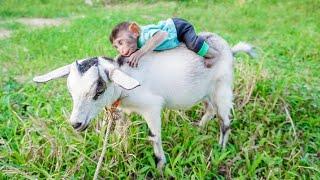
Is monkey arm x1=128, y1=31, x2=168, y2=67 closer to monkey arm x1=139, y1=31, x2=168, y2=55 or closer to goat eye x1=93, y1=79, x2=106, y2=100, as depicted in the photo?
monkey arm x1=139, y1=31, x2=168, y2=55

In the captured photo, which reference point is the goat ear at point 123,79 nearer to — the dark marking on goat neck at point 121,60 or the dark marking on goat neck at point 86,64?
the dark marking on goat neck at point 86,64

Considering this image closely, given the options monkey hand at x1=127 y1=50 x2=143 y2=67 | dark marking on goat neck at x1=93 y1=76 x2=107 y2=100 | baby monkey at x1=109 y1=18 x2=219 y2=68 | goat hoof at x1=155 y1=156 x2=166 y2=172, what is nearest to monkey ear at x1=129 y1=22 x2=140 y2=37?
baby monkey at x1=109 y1=18 x2=219 y2=68

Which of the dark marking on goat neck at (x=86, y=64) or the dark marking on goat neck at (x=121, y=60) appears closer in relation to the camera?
the dark marking on goat neck at (x=86, y=64)

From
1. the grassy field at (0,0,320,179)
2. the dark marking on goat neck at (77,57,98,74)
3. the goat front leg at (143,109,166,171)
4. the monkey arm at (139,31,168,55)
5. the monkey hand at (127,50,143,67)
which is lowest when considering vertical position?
the grassy field at (0,0,320,179)

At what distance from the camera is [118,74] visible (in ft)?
11.2

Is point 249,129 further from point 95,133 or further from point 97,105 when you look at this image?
point 97,105

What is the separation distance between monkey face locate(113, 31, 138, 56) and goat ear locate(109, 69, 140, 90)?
0.25m

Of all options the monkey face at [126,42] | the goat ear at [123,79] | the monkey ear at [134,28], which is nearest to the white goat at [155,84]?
the goat ear at [123,79]

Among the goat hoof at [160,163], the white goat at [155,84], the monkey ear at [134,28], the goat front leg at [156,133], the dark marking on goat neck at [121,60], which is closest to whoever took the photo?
the white goat at [155,84]

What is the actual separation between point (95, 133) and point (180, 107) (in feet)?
2.39

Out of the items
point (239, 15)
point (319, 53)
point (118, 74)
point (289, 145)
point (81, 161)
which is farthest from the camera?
point (239, 15)

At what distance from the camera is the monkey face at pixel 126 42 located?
3611 mm

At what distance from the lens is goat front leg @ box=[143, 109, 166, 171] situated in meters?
3.84

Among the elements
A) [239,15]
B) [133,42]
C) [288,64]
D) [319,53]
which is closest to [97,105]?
[133,42]
